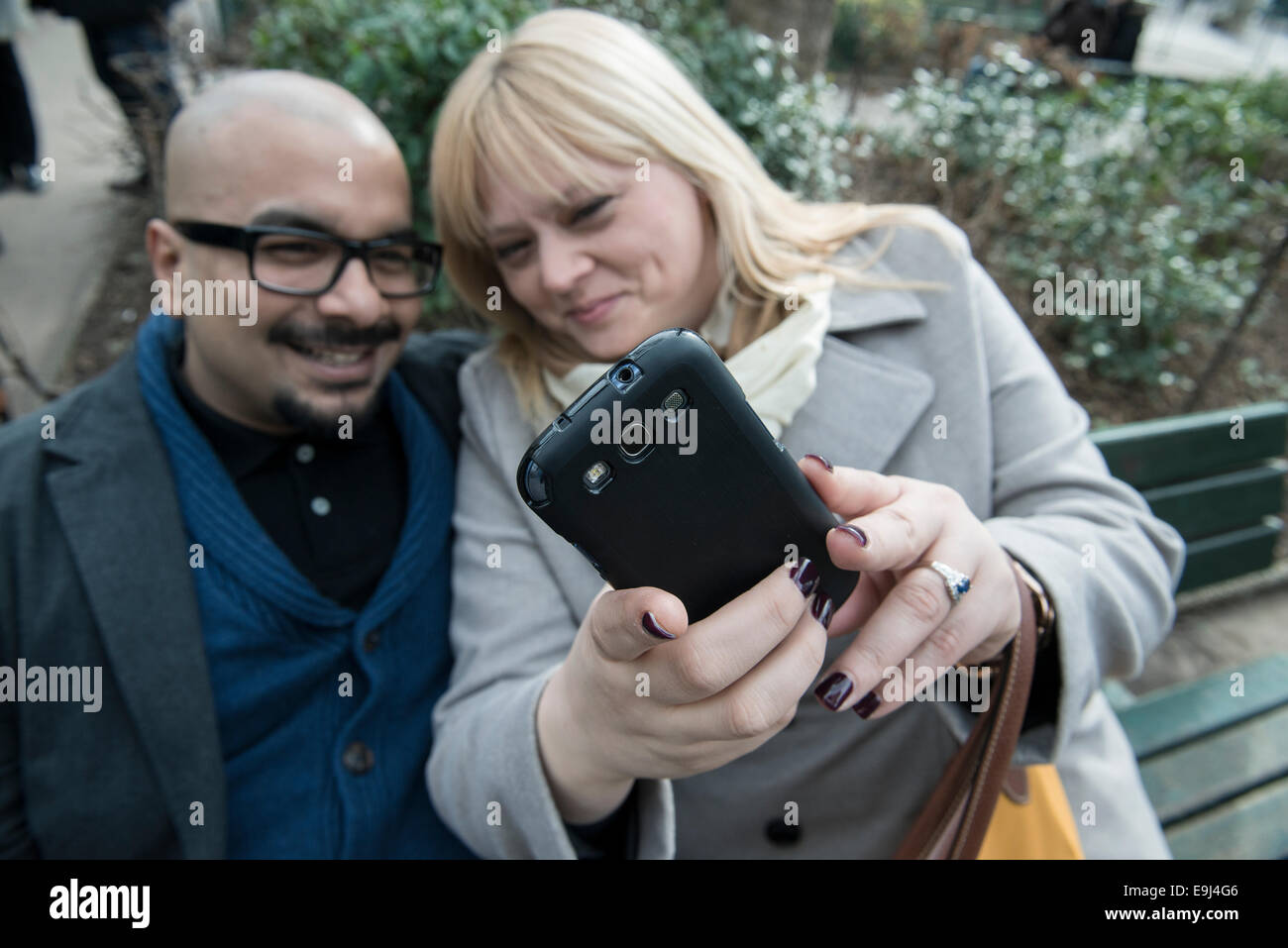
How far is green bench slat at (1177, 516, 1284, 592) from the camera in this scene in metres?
2.61

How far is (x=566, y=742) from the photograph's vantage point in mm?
1255

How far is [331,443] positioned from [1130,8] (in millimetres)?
11129

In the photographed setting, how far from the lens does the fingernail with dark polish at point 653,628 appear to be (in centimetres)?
89

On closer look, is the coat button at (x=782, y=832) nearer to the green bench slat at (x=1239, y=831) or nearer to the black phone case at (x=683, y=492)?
the black phone case at (x=683, y=492)

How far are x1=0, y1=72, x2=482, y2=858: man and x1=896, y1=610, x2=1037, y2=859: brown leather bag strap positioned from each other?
1094mm

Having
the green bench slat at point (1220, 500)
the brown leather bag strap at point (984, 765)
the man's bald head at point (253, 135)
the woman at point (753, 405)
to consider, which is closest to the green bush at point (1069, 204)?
the green bench slat at point (1220, 500)

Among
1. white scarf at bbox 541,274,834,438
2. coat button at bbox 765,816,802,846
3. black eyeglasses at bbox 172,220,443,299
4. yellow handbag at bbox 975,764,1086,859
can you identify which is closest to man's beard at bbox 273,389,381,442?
black eyeglasses at bbox 172,220,443,299

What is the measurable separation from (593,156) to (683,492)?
95 centimetres

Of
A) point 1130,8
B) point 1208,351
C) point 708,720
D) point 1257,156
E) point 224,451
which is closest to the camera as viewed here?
point 708,720

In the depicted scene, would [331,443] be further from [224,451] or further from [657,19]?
[657,19]

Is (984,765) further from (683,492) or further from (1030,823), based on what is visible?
(683,492)

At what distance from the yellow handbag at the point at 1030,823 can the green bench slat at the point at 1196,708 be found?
32.9 inches

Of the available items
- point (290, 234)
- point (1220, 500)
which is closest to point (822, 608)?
point (290, 234)

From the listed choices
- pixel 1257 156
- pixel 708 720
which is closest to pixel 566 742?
pixel 708 720
